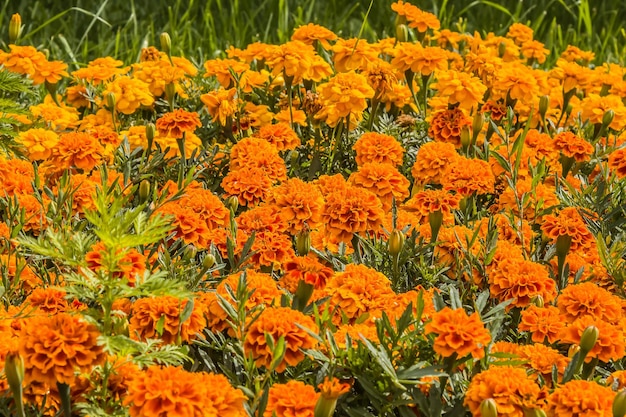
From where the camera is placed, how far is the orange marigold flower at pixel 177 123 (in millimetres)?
2473

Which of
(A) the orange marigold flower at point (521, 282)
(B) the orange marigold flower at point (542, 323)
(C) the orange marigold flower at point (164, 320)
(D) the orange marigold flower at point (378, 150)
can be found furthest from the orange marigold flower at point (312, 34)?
(C) the orange marigold flower at point (164, 320)

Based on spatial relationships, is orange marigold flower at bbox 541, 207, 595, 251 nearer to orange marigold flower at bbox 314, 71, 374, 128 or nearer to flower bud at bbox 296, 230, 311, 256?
flower bud at bbox 296, 230, 311, 256

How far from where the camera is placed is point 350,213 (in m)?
2.01

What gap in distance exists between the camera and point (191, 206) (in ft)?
6.97

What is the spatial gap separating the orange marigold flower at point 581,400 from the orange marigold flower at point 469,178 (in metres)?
0.86

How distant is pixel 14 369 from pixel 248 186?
3.43 feet

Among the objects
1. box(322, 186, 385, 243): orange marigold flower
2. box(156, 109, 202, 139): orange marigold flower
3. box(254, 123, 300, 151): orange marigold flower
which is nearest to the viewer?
box(322, 186, 385, 243): orange marigold flower

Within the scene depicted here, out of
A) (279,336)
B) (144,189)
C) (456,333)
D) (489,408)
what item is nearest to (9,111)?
(144,189)

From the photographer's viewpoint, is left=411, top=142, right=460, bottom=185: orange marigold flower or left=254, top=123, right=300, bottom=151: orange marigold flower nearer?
left=411, top=142, right=460, bottom=185: orange marigold flower

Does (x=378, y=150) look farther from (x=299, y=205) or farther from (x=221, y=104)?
(x=221, y=104)

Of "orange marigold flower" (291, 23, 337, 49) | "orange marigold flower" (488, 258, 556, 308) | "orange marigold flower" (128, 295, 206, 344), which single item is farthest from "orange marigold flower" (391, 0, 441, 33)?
"orange marigold flower" (128, 295, 206, 344)

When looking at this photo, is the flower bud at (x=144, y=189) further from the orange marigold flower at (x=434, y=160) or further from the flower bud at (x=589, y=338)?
the flower bud at (x=589, y=338)

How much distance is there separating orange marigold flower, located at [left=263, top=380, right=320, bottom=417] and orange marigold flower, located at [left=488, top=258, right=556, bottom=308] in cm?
59

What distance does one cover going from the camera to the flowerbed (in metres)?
1.43
